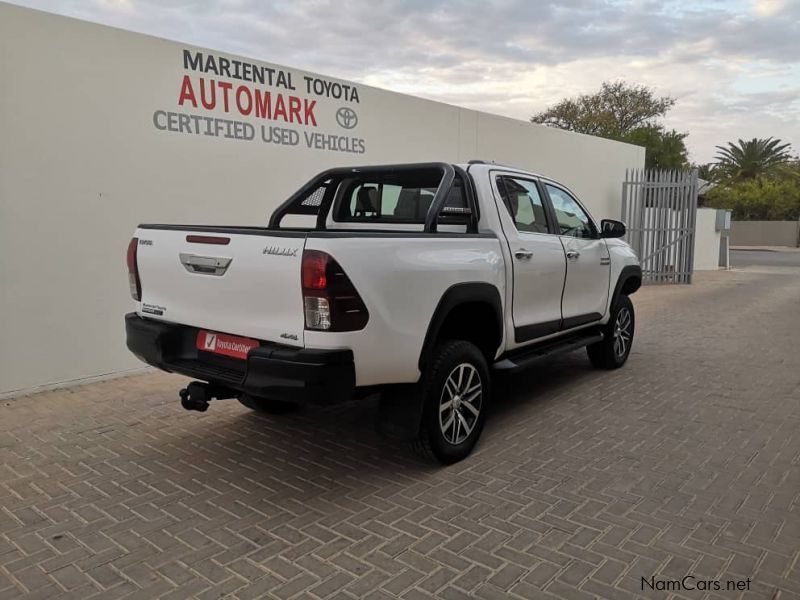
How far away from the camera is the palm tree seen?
4501 centimetres

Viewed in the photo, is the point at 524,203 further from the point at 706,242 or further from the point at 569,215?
the point at 706,242

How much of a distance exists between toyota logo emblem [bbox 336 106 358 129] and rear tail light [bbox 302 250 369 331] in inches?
209

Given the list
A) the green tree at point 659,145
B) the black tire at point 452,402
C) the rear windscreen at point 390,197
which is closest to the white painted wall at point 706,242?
the green tree at point 659,145

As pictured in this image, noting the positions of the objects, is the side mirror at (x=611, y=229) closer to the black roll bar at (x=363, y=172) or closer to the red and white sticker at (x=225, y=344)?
the black roll bar at (x=363, y=172)

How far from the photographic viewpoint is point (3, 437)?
4.67 meters

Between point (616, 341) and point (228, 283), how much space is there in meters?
4.59

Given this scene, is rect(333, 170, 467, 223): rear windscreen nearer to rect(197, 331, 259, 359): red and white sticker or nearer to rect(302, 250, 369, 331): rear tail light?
rect(302, 250, 369, 331): rear tail light

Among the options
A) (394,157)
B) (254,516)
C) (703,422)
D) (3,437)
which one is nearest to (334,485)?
(254,516)

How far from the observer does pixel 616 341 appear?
22.2 ft

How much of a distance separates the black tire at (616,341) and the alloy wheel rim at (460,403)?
2.77 m

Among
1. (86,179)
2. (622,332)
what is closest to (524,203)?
(622,332)

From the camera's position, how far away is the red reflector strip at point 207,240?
3.59 m

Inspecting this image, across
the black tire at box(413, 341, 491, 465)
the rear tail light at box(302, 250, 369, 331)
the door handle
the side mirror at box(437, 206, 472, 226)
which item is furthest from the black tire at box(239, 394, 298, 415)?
the door handle

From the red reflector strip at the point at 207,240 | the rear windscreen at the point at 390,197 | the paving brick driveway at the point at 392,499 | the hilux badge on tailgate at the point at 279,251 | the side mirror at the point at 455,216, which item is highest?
the rear windscreen at the point at 390,197
